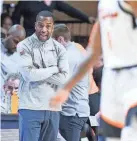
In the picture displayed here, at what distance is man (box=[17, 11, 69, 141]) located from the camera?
261 inches

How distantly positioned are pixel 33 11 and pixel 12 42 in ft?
5.42

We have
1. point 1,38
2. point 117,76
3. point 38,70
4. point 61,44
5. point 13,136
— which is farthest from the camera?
point 1,38

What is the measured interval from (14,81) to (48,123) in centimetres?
223

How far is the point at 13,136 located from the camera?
29.1ft

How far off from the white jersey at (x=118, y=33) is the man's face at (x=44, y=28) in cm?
235

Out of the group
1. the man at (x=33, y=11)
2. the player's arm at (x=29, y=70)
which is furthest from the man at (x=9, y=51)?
the player's arm at (x=29, y=70)

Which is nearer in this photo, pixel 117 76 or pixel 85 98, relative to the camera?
pixel 117 76

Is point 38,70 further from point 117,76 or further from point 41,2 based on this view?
point 41,2

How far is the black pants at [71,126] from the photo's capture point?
708cm

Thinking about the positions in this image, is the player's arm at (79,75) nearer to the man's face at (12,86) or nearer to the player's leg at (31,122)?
the player's leg at (31,122)

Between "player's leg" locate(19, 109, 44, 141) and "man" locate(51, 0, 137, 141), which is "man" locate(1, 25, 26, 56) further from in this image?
"man" locate(51, 0, 137, 141)

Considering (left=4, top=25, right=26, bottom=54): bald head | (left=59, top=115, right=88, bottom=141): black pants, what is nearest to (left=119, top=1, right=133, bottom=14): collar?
(left=59, top=115, right=88, bottom=141): black pants

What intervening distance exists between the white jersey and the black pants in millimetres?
2762

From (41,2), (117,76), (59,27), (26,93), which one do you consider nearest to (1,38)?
(41,2)
